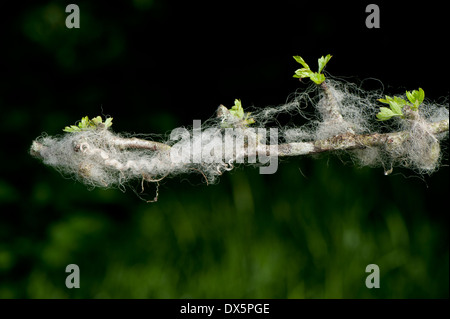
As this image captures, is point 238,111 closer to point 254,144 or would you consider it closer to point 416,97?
point 254,144

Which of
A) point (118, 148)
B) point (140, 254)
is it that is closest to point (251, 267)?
point (140, 254)

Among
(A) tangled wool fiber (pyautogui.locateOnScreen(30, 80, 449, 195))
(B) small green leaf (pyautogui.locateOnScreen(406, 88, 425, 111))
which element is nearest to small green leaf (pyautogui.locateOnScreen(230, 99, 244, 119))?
(A) tangled wool fiber (pyautogui.locateOnScreen(30, 80, 449, 195))

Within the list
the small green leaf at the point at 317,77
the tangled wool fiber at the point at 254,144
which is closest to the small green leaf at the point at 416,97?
the tangled wool fiber at the point at 254,144

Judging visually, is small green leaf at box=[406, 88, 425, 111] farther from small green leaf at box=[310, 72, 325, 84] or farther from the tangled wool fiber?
small green leaf at box=[310, 72, 325, 84]

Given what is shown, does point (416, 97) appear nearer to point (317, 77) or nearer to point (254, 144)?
point (317, 77)

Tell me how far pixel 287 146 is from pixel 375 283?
0.96 meters

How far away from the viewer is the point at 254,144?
67cm

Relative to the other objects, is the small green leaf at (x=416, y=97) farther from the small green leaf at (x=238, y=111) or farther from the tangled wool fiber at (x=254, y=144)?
the small green leaf at (x=238, y=111)

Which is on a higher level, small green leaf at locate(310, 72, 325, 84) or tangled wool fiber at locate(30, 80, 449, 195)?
small green leaf at locate(310, 72, 325, 84)

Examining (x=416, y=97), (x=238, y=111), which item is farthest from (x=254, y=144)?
(x=416, y=97)

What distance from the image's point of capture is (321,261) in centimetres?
150

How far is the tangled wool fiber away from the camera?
0.66 meters

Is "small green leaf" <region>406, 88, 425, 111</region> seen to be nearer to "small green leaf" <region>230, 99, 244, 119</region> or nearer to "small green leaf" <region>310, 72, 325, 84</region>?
"small green leaf" <region>310, 72, 325, 84</region>

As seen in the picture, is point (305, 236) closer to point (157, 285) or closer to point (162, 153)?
point (157, 285)
